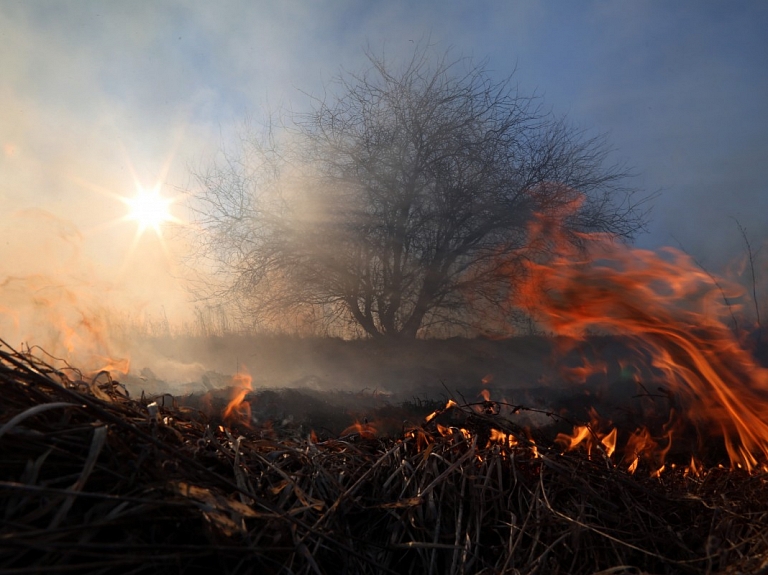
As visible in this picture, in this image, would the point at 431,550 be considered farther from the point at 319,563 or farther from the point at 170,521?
the point at 170,521

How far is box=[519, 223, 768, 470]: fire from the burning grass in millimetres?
1078

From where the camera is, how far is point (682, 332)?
411 cm

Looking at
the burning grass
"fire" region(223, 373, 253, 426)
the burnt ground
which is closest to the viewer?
the burning grass

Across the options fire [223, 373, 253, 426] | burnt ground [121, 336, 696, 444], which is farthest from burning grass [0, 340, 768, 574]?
burnt ground [121, 336, 696, 444]

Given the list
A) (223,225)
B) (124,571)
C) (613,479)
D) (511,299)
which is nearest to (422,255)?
(511,299)

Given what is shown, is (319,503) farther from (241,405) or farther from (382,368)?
(382,368)

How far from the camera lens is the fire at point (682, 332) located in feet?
11.8

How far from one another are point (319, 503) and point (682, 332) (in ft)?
11.5

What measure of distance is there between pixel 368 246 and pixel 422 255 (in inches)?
59.6

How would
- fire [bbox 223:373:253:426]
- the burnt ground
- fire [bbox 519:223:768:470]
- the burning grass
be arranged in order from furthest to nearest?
the burnt ground, fire [bbox 223:373:253:426], fire [bbox 519:223:768:470], the burning grass

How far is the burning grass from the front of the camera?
1269mm

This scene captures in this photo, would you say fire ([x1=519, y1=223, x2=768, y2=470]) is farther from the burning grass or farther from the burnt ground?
the burnt ground

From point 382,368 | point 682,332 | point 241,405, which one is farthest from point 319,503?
point 382,368

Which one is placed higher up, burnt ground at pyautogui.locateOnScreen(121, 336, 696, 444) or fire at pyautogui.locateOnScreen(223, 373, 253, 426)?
burnt ground at pyautogui.locateOnScreen(121, 336, 696, 444)
